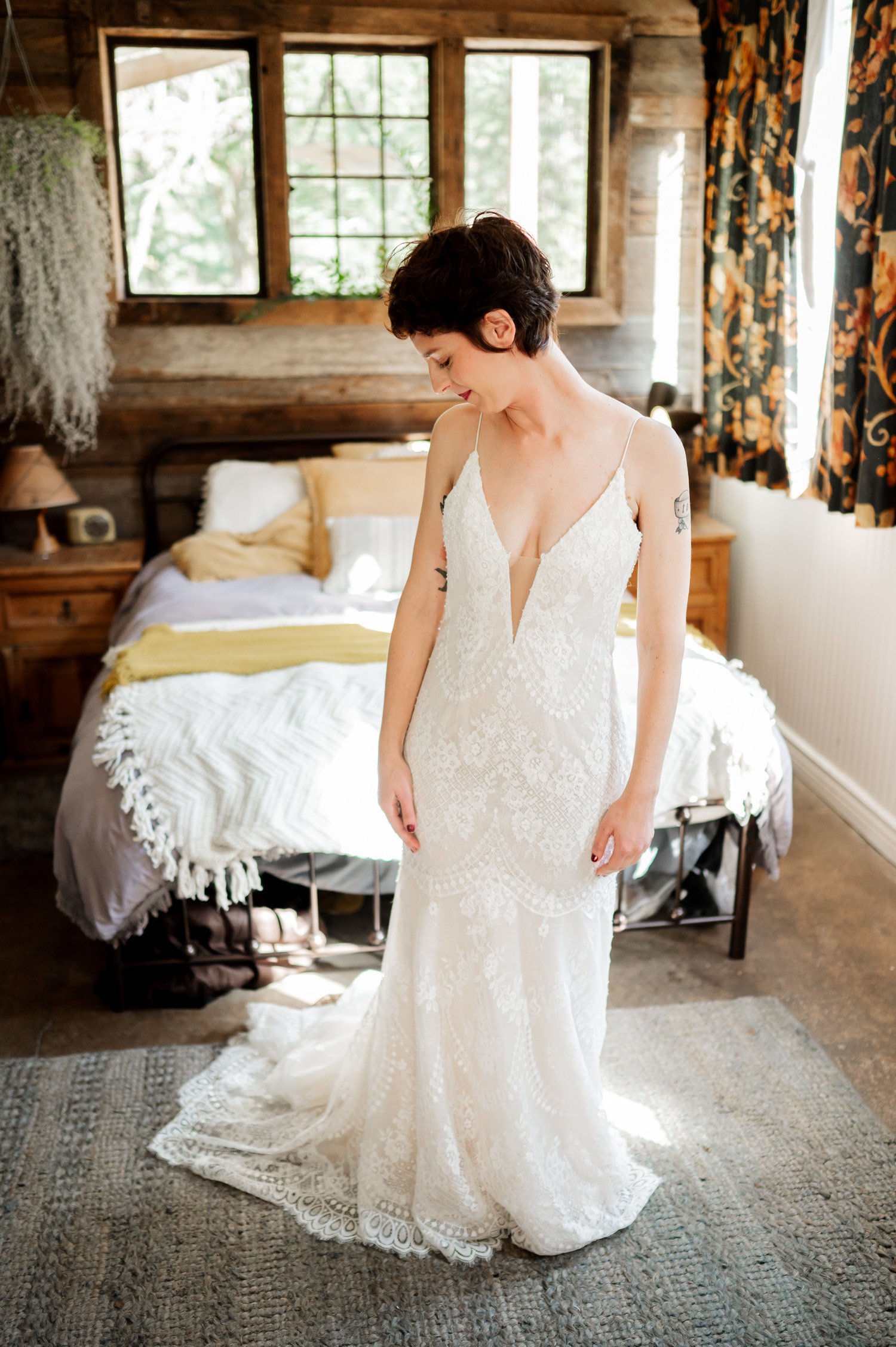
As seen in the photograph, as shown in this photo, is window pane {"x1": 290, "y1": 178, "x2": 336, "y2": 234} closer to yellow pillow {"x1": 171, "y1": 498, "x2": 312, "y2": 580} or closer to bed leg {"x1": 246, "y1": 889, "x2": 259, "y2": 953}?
yellow pillow {"x1": 171, "y1": 498, "x2": 312, "y2": 580}

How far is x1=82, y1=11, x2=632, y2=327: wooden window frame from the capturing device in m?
3.74

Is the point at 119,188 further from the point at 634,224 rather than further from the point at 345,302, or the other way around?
the point at 634,224

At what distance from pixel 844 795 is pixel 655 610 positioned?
203 centimetres

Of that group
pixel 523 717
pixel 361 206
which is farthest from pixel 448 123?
pixel 523 717

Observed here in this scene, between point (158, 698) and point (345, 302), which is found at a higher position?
point (345, 302)

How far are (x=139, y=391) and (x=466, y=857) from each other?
2922mm

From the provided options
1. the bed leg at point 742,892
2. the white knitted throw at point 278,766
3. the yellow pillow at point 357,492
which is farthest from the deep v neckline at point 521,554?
the yellow pillow at point 357,492

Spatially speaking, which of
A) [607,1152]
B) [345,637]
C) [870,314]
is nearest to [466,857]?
[607,1152]

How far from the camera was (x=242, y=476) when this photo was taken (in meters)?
3.88

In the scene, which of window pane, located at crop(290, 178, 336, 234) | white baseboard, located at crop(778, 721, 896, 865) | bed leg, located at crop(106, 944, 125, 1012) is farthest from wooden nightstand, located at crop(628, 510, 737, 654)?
bed leg, located at crop(106, 944, 125, 1012)

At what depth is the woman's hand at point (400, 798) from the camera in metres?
1.64

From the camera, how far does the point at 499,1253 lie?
5.72 feet

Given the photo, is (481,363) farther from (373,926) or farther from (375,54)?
(375,54)

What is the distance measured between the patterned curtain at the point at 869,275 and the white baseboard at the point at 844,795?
31.6 inches
